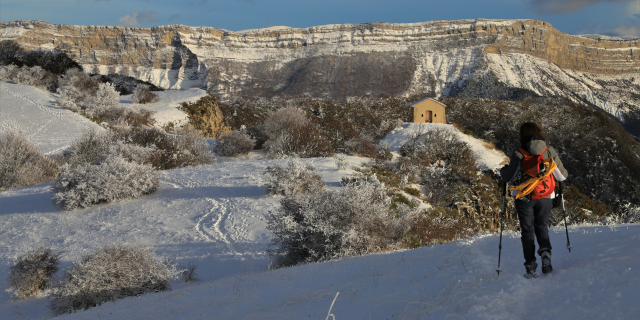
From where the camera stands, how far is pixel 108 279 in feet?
22.6

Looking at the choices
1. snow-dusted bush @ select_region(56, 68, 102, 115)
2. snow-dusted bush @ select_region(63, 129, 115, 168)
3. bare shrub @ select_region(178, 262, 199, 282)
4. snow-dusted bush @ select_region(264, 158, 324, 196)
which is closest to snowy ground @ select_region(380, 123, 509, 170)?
snow-dusted bush @ select_region(264, 158, 324, 196)

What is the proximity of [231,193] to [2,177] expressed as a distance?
31.4 feet

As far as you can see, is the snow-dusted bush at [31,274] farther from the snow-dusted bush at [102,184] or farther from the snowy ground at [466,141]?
the snowy ground at [466,141]

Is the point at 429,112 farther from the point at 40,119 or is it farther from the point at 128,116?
the point at 40,119

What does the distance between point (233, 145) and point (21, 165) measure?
9.75 m

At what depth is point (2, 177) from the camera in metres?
14.9

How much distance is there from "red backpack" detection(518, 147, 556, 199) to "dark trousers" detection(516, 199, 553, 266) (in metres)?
0.08

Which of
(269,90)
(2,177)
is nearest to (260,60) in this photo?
(269,90)

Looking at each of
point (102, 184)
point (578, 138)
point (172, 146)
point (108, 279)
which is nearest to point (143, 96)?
point (172, 146)

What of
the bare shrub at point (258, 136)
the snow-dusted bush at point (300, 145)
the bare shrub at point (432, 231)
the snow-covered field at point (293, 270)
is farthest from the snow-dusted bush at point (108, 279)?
the bare shrub at point (258, 136)

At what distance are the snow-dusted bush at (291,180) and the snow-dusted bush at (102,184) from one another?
3714 mm

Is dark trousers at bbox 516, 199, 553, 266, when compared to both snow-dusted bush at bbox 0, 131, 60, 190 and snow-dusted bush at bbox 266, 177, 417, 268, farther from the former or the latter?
snow-dusted bush at bbox 0, 131, 60, 190

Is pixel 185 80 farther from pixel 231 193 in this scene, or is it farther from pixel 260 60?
pixel 231 193

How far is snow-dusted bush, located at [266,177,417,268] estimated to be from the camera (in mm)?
7875
